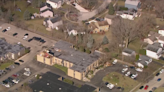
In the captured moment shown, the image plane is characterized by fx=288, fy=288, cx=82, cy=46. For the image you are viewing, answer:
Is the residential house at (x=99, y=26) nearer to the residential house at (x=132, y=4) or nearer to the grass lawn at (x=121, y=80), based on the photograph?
the residential house at (x=132, y=4)

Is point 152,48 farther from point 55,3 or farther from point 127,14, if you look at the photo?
point 55,3

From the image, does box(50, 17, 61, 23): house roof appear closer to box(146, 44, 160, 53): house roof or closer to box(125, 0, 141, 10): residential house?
box(125, 0, 141, 10): residential house

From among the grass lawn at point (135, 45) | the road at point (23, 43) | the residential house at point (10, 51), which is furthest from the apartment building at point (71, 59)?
the grass lawn at point (135, 45)

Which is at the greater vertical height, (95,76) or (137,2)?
(137,2)

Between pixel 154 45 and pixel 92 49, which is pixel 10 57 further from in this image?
pixel 154 45

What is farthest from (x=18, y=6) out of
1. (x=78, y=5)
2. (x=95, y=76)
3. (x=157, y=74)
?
(x=157, y=74)

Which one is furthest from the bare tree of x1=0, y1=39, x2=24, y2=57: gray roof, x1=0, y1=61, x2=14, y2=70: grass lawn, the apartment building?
x1=0, y1=61, x2=14, y2=70: grass lawn

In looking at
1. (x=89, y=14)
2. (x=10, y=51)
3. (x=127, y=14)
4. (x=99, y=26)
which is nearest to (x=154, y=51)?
(x=99, y=26)
